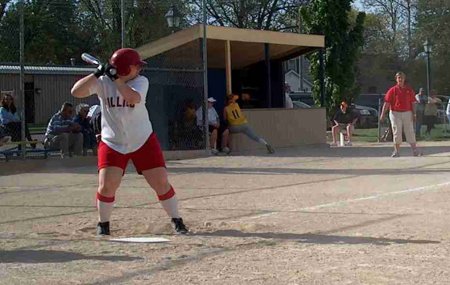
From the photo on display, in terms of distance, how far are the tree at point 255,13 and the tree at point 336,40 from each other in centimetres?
2006

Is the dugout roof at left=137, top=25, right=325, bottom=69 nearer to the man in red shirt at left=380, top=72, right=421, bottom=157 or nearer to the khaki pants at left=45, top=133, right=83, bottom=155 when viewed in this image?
the khaki pants at left=45, top=133, right=83, bottom=155

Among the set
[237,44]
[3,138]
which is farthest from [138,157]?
[237,44]

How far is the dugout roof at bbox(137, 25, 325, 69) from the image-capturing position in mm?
19406

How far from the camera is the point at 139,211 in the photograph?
970 cm

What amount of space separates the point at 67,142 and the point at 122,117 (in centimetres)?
1049

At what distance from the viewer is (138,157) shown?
25.5 feet

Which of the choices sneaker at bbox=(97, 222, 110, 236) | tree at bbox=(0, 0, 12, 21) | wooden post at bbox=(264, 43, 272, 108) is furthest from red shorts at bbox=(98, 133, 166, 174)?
tree at bbox=(0, 0, 12, 21)

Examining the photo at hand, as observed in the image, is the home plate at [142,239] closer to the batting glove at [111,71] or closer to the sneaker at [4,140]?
the batting glove at [111,71]

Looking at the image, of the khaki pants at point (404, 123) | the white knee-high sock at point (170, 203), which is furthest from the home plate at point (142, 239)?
the khaki pants at point (404, 123)

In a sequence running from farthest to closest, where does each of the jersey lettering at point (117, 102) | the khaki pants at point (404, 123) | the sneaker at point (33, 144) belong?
the khaki pants at point (404, 123) → the sneaker at point (33, 144) → the jersey lettering at point (117, 102)

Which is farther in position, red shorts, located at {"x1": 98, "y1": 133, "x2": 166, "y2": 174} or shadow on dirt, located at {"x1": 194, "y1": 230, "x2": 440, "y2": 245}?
red shorts, located at {"x1": 98, "y1": 133, "x2": 166, "y2": 174}

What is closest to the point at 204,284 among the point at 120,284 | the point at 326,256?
the point at 120,284

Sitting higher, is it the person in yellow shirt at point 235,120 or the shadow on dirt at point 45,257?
the person in yellow shirt at point 235,120

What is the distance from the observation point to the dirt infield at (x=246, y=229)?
607 cm
